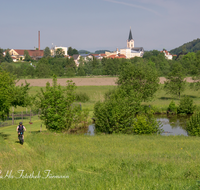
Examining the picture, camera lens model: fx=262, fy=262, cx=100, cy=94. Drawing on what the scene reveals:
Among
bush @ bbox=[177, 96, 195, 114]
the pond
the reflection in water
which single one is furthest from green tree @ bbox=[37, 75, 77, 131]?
bush @ bbox=[177, 96, 195, 114]

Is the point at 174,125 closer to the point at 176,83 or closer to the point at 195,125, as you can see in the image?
the point at 195,125

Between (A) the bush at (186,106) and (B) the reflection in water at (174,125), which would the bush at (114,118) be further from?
(A) the bush at (186,106)

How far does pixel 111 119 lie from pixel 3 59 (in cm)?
16680

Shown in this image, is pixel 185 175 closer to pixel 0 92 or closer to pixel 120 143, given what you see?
pixel 120 143

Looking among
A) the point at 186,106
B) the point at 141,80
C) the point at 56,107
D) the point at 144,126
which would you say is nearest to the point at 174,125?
the point at 186,106

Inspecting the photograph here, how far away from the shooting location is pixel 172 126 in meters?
37.3

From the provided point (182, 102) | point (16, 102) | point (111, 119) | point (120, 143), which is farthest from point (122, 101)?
point (182, 102)

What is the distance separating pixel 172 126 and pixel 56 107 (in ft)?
61.8

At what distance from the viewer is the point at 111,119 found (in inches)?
1136

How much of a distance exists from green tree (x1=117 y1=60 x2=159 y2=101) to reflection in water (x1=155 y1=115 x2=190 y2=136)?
5.34 meters

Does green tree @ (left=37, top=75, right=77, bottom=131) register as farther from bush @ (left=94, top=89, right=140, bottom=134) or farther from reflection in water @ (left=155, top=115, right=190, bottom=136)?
reflection in water @ (left=155, top=115, right=190, bottom=136)

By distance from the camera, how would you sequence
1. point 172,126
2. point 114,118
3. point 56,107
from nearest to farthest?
point 56,107, point 114,118, point 172,126

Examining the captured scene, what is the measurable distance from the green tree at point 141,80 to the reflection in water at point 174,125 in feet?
17.5

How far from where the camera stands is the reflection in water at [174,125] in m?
33.6
